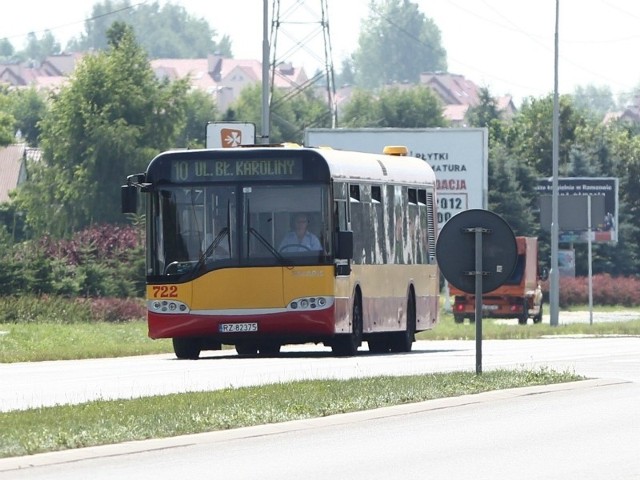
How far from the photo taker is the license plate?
92.7 ft

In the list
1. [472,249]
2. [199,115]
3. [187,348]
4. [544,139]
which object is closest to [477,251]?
[472,249]

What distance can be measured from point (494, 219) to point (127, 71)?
76.2 metres

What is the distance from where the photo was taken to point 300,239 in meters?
28.5

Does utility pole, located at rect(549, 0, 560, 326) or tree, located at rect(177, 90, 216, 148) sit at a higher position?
tree, located at rect(177, 90, 216, 148)

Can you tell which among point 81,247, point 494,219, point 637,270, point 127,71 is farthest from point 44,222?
point 494,219

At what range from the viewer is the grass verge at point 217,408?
14.2 meters

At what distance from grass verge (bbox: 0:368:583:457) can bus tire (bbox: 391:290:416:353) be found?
10569mm

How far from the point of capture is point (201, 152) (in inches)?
1129

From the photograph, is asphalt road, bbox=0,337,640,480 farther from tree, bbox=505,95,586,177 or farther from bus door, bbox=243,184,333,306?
tree, bbox=505,95,586,177

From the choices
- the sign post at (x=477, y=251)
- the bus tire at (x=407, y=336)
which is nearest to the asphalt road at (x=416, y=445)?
the sign post at (x=477, y=251)

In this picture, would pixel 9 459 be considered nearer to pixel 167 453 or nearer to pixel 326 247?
pixel 167 453

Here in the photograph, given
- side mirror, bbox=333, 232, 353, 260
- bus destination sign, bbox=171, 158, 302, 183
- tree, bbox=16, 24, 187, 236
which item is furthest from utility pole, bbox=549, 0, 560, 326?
tree, bbox=16, 24, 187, 236

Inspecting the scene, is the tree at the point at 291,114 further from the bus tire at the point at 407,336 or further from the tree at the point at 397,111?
the bus tire at the point at 407,336

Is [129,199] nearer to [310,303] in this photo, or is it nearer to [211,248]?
[211,248]
